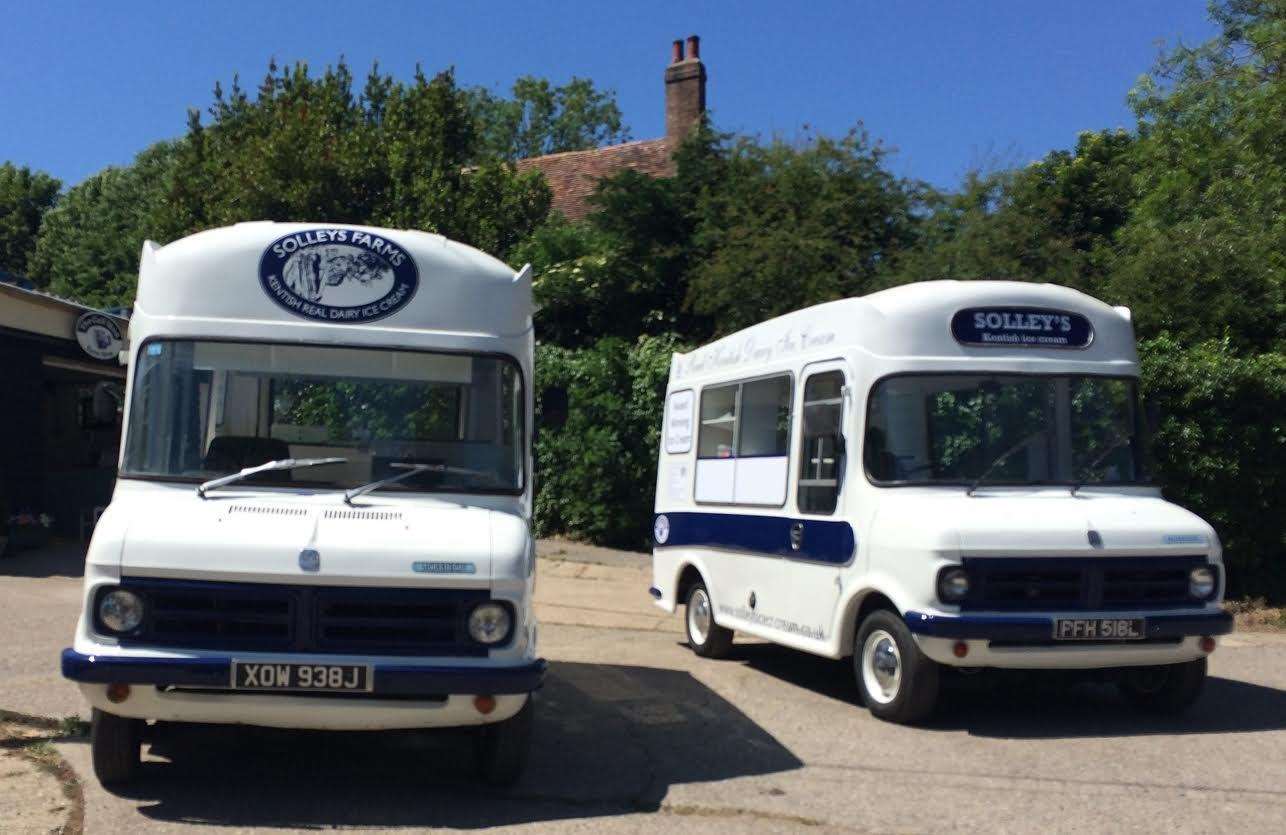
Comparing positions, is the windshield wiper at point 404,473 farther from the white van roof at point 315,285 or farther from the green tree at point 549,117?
the green tree at point 549,117

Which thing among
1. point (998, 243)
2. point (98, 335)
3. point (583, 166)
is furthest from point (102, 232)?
point (998, 243)

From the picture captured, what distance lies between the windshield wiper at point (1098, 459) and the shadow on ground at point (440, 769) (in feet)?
8.41

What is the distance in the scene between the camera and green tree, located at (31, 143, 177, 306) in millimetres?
42438

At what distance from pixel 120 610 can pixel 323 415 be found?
1.52 m

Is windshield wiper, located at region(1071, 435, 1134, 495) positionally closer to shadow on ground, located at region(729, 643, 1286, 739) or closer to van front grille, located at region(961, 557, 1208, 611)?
van front grille, located at region(961, 557, 1208, 611)

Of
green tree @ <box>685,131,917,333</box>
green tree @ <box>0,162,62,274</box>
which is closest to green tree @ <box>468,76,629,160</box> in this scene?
green tree @ <box>0,162,62,274</box>

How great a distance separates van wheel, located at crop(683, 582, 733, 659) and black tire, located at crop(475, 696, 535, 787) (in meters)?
4.62

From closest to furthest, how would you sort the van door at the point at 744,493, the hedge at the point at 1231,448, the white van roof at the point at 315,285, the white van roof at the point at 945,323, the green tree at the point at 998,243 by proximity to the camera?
the white van roof at the point at 315,285, the white van roof at the point at 945,323, the van door at the point at 744,493, the hedge at the point at 1231,448, the green tree at the point at 998,243

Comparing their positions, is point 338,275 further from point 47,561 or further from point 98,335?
point 98,335

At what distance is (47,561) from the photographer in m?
16.8

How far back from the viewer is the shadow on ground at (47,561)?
15625mm

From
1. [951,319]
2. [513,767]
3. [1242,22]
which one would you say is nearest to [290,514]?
[513,767]

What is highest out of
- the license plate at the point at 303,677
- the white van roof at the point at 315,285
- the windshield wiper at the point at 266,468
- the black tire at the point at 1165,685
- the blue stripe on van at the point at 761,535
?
the white van roof at the point at 315,285

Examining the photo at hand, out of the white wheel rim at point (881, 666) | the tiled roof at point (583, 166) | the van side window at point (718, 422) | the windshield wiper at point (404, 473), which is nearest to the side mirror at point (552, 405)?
the windshield wiper at point (404, 473)
